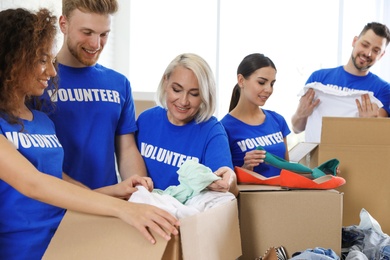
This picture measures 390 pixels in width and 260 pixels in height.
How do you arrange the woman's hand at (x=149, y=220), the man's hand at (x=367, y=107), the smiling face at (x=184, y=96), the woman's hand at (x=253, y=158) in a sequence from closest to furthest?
1. the woman's hand at (x=149, y=220)
2. the smiling face at (x=184, y=96)
3. the woman's hand at (x=253, y=158)
4. the man's hand at (x=367, y=107)

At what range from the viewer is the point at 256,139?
2.02m

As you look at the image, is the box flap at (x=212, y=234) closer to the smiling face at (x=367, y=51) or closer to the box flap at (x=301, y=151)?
the box flap at (x=301, y=151)

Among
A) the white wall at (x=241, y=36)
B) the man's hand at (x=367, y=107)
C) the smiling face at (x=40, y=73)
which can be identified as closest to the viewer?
the smiling face at (x=40, y=73)

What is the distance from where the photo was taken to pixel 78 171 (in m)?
1.57

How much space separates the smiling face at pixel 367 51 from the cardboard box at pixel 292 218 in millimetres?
1369

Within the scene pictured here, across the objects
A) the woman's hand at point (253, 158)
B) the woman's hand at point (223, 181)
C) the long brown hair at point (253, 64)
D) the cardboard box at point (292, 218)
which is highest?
the long brown hair at point (253, 64)

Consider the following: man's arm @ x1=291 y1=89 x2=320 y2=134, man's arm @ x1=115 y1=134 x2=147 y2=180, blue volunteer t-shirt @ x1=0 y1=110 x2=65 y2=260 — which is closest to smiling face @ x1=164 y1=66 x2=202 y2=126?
man's arm @ x1=115 y1=134 x2=147 y2=180

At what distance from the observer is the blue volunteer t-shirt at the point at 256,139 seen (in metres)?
1.98

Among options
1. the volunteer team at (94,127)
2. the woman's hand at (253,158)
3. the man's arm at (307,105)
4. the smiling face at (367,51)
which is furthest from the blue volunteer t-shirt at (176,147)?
the smiling face at (367,51)

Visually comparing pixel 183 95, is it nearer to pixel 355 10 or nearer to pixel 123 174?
pixel 123 174

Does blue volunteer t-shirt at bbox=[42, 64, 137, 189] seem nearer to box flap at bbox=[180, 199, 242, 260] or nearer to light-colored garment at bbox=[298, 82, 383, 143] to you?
box flap at bbox=[180, 199, 242, 260]

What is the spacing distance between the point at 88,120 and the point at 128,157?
163 millimetres

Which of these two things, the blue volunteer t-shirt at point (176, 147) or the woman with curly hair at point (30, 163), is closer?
the woman with curly hair at point (30, 163)

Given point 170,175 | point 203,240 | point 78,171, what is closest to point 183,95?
point 170,175
